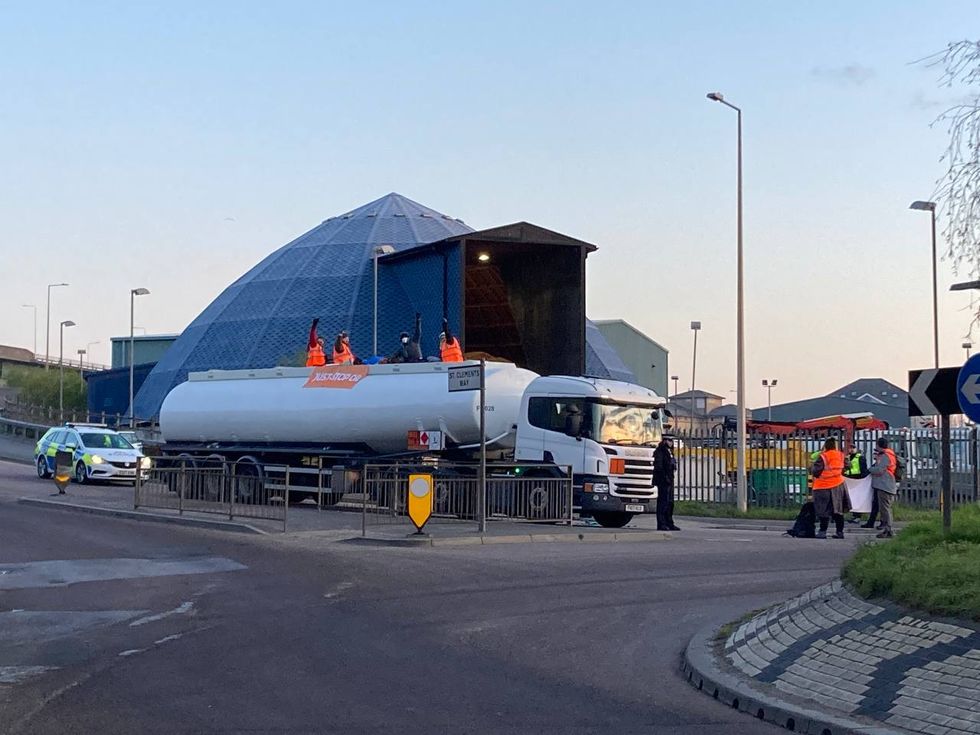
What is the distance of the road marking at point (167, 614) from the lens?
12.5 meters

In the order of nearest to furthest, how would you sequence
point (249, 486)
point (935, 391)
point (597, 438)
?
point (935, 391), point (597, 438), point (249, 486)

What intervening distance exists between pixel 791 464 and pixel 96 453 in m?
19.5

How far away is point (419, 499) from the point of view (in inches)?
813

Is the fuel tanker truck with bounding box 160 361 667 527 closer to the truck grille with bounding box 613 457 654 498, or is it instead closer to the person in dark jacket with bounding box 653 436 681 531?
the truck grille with bounding box 613 457 654 498

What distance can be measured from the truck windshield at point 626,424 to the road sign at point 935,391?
43.4 feet

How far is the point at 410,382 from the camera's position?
2784 centimetres

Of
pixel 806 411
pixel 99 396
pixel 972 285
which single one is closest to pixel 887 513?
pixel 972 285

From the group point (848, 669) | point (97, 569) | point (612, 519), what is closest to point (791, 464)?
point (612, 519)

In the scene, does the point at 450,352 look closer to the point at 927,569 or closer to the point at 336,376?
the point at 336,376

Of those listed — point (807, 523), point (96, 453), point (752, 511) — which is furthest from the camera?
point (96, 453)

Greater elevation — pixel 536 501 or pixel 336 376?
pixel 336 376

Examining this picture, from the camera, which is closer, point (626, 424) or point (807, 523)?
point (807, 523)

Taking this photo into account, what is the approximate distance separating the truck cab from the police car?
45.7 feet

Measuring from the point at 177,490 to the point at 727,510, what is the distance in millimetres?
13696
